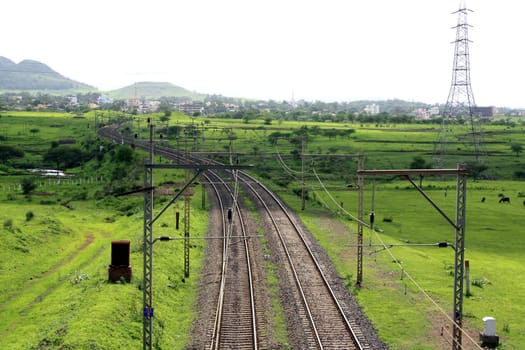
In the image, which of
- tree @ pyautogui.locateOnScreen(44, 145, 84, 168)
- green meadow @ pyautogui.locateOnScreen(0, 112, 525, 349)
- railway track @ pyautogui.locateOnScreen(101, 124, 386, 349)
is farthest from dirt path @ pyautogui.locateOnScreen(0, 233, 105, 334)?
tree @ pyautogui.locateOnScreen(44, 145, 84, 168)

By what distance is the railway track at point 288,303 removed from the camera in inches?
868

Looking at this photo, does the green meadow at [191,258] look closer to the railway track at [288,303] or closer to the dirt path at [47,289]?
the dirt path at [47,289]

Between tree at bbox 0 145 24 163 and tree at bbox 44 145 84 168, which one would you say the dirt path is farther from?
tree at bbox 0 145 24 163

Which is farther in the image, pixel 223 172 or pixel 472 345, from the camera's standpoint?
pixel 223 172

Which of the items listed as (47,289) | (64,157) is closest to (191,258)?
(47,289)

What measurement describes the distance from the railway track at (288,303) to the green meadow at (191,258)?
114 cm

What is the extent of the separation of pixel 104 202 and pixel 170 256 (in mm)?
30321

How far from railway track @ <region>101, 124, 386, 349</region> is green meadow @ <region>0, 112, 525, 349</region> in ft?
3.74

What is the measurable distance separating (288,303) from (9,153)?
253ft

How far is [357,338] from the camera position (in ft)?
73.4

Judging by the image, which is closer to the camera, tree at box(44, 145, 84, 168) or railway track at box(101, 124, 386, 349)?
railway track at box(101, 124, 386, 349)

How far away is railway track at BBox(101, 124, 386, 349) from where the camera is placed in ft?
72.3

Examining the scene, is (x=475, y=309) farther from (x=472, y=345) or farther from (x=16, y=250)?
Answer: (x=16, y=250)

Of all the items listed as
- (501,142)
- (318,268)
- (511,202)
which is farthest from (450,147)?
(318,268)
